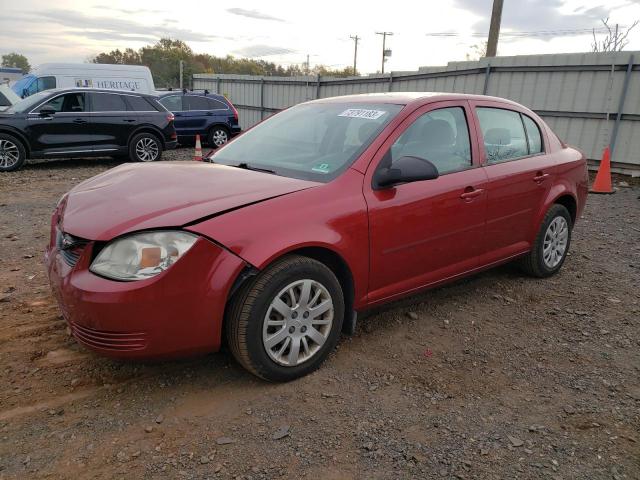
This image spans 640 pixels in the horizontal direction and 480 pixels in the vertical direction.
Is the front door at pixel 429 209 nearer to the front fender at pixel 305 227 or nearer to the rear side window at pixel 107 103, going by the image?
the front fender at pixel 305 227

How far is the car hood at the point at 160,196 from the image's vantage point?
2.54 metres

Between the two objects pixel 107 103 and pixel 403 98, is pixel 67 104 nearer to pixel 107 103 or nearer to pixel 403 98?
pixel 107 103

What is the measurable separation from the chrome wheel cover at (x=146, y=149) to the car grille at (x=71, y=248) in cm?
925

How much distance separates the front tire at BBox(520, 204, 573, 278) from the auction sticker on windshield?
1966mm

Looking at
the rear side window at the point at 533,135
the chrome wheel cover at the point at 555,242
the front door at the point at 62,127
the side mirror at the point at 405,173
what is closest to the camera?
the side mirror at the point at 405,173

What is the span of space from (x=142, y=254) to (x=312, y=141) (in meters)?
1.56

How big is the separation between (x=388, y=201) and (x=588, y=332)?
1.89 meters

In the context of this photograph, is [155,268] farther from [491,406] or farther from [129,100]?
[129,100]

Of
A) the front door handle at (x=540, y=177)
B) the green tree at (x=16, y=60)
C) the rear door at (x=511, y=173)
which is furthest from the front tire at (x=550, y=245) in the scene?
the green tree at (x=16, y=60)

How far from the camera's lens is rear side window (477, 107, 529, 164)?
3.97 metres

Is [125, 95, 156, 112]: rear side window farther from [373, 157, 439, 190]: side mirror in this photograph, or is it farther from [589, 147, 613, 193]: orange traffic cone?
[373, 157, 439, 190]: side mirror

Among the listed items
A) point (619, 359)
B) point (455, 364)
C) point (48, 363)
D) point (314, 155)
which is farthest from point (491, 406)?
point (48, 363)

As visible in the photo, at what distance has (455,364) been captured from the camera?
323 cm

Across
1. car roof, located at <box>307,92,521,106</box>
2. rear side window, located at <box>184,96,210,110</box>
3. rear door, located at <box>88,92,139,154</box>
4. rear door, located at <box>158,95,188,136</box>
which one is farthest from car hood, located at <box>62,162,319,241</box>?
rear side window, located at <box>184,96,210,110</box>
